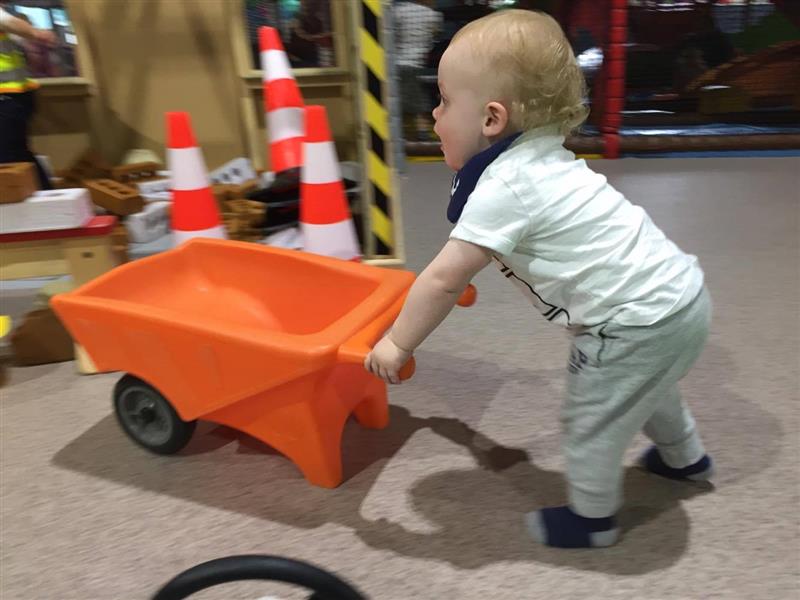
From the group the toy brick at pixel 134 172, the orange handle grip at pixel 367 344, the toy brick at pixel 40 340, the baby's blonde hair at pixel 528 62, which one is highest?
the baby's blonde hair at pixel 528 62

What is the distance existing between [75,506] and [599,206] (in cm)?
99

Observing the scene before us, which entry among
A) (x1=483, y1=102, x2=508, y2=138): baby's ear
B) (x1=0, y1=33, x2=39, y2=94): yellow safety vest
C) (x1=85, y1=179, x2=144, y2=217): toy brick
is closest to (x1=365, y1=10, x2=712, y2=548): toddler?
(x1=483, y1=102, x2=508, y2=138): baby's ear

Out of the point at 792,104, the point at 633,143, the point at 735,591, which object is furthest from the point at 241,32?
the point at 792,104

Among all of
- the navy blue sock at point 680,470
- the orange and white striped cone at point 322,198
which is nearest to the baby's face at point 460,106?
the navy blue sock at point 680,470

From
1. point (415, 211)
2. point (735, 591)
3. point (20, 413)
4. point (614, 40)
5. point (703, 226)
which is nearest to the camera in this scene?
point (735, 591)

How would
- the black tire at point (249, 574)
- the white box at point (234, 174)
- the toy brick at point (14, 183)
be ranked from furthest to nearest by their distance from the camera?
1. the white box at point (234, 174)
2. the toy brick at point (14, 183)
3. the black tire at point (249, 574)

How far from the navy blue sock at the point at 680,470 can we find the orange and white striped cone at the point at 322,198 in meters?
0.92

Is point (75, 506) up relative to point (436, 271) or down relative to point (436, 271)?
down

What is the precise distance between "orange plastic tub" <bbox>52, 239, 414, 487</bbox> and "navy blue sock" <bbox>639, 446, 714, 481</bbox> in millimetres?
500

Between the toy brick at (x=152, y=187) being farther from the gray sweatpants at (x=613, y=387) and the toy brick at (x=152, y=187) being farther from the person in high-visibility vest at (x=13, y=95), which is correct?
the gray sweatpants at (x=613, y=387)

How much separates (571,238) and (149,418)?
86 centimetres

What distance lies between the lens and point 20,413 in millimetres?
1434

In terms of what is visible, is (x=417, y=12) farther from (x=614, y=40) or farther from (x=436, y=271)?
(x=436, y=271)

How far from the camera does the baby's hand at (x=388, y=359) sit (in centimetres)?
94
